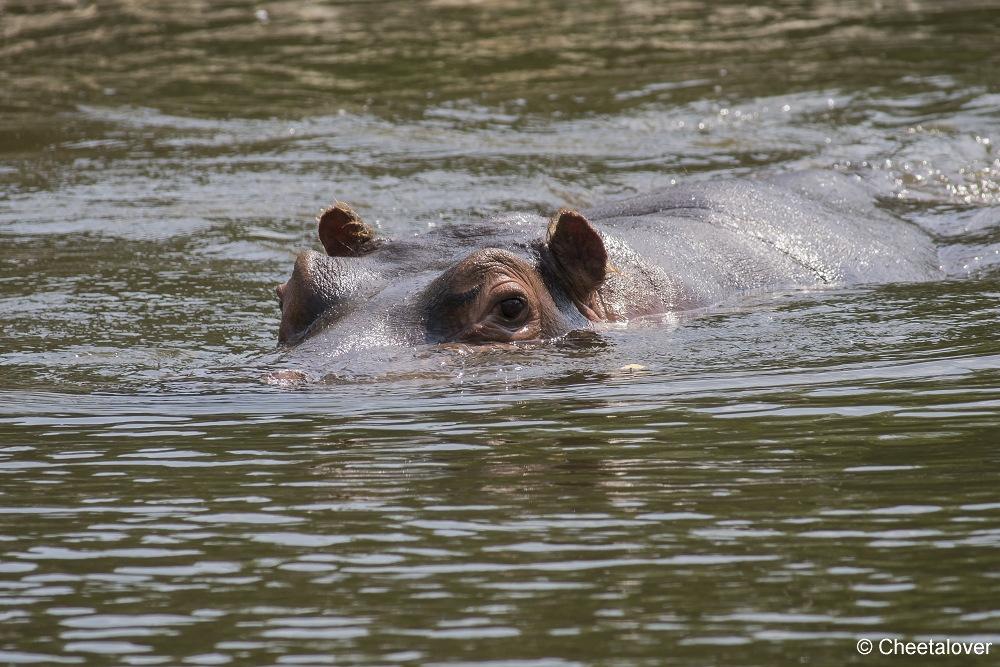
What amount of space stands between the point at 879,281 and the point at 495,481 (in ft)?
13.8

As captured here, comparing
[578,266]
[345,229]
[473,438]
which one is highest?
[345,229]

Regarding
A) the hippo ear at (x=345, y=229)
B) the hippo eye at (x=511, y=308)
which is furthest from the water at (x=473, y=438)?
the hippo ear at (x=345, y=229)

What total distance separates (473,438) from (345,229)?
2547 mm

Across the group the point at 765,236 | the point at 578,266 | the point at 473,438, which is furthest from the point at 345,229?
the point at 473,438

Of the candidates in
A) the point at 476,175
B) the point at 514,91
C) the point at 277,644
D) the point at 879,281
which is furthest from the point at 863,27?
the point at 277,644

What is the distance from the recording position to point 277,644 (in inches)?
103

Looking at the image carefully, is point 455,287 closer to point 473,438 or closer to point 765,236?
point 473,438

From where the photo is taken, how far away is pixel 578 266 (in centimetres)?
596

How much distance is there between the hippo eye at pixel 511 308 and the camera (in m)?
5.61

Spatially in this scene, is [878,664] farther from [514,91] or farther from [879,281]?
[514,91]

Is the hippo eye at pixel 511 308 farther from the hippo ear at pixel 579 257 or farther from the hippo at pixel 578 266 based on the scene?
the hippo ear at pixel 579 257

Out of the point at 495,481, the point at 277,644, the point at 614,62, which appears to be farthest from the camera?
the point at 614,62

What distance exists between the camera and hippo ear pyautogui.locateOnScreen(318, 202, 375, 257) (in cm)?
647

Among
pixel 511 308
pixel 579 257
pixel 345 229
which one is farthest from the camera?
pixel 345 229
